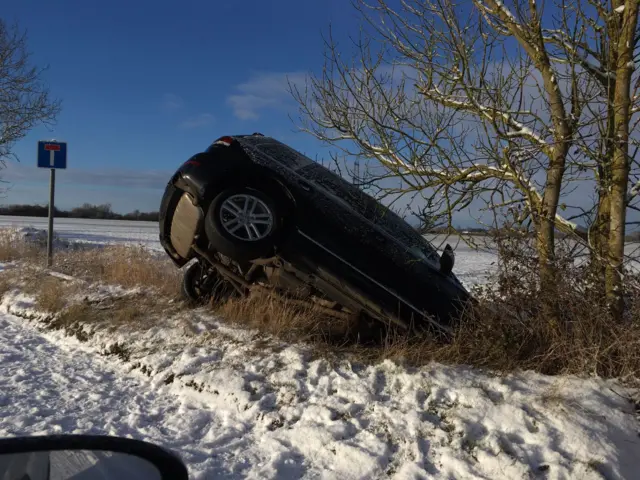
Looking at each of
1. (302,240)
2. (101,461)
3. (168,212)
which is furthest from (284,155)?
(101,461)

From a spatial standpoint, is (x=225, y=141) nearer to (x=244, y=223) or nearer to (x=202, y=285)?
(x=244, y=223)

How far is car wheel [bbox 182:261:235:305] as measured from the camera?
6758 mm

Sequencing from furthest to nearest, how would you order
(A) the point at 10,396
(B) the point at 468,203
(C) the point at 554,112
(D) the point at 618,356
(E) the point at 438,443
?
1. (B) the point at 468,203
2. (C) the point at 554,112
3. (A) the point at 10,396
4. (D) the point at 618,356
5. (E) the point at 438,443

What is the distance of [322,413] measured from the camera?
3.99 m

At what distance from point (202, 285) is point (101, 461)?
5383 mm

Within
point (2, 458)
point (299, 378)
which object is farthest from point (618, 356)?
point (2, 458)

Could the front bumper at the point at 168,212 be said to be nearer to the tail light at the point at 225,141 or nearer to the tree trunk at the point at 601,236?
the tail light at the point at 225,141

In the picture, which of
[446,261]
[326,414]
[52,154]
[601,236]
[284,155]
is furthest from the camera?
[52,154]

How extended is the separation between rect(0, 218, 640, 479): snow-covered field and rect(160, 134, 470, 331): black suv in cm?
72

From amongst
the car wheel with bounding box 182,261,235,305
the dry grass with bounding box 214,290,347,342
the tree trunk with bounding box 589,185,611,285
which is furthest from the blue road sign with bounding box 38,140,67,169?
the tree trunk with bounding box 589,185,611,285

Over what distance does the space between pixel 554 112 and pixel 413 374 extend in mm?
2704

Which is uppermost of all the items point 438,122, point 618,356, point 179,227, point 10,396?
point 438,122

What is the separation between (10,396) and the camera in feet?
14.6

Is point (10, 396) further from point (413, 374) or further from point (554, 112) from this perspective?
point (554, 112)
